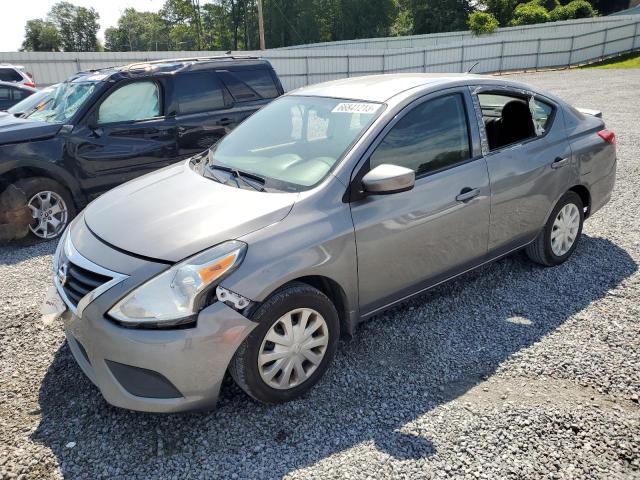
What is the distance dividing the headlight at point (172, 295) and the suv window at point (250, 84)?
16.0 feet

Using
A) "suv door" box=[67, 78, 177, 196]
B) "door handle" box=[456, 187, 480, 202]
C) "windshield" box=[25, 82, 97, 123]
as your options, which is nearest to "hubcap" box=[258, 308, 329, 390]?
"door handle" box=[456, 187, 480, 202]

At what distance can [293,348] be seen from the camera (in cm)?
292

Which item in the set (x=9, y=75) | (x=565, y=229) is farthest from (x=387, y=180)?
(x=9, y=75)

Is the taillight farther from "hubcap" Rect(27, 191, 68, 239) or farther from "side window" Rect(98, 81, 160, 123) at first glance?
"hubcap" Rect(27, 191, 68, 239)

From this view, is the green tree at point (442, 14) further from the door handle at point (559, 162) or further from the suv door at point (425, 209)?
the suv door at point (425, 209)

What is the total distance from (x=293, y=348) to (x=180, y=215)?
0.99 m

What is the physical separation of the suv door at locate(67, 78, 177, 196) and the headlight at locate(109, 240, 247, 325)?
4004mm

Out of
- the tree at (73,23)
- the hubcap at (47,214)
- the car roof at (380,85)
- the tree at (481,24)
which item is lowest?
the hubcap at (47,214)

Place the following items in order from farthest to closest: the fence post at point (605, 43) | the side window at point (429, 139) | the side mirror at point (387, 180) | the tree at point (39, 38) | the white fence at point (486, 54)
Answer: the tree at point (39, 38)
the fence post at point (605, 43)
the white fence at point (486, 54)
the side window at point (429, 139)
the side mirror at point (387, 180)

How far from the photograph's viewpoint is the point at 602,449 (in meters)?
2.63

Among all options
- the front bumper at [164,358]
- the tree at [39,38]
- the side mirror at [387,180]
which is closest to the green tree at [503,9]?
the side mirror at [387,180]

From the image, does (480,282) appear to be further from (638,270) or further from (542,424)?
(542,424)

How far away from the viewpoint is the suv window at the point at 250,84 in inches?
275

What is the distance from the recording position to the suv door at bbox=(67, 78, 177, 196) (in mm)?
6023
